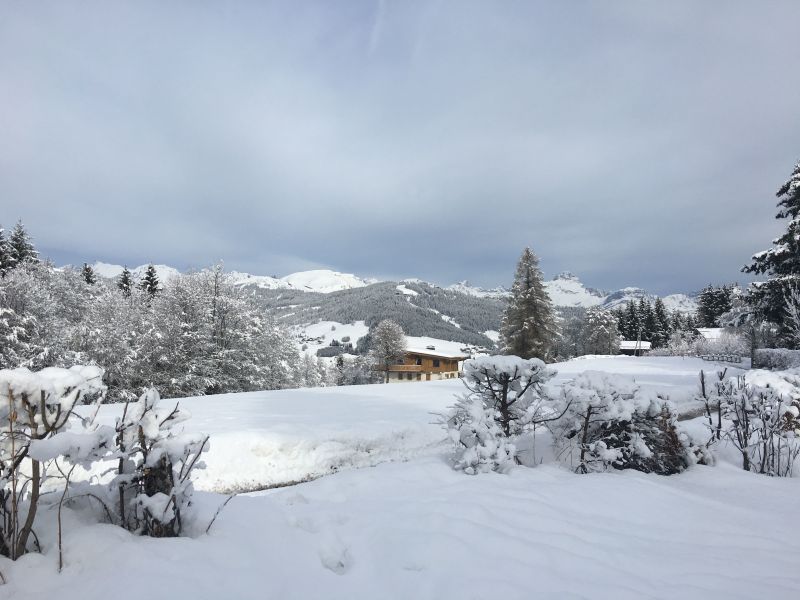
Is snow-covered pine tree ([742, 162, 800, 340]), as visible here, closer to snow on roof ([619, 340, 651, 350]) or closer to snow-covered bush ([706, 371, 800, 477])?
snow-covered bush ([706, 371, 800, 477])

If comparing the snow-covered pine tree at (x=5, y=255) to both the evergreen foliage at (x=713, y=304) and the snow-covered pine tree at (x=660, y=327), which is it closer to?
the snow-covered pine tree at (x=660, y=327)

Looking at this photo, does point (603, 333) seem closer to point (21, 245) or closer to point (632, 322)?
point (632, 322)

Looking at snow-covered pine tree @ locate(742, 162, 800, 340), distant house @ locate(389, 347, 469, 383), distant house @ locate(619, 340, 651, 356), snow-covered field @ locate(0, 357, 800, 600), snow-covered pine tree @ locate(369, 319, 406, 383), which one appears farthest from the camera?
distant house @ locate(619, 340, 651, 356)

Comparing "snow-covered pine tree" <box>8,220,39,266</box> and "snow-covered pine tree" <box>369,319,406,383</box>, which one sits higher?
"snow-covered pine tree" <box>8,220,39,266</box>

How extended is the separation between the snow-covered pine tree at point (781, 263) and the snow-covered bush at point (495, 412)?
19.0 metres

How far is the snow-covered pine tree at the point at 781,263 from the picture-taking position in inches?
701

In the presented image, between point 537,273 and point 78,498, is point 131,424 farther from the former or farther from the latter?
point 537,273

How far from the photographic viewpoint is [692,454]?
6059 millimetres

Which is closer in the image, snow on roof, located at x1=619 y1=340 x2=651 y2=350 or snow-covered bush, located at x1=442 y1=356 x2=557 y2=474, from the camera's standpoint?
snow-covered bush, located at x1=442 y1=356 x2=557 y2=474

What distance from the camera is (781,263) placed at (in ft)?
60.0

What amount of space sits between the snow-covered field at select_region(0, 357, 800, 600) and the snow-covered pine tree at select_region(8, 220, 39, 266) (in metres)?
36.7

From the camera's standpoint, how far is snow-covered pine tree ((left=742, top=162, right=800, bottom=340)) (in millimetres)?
17797

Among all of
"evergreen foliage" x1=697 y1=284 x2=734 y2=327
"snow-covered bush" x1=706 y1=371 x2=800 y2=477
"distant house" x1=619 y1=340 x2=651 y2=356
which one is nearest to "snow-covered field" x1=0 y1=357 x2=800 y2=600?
"snow-covered bush" x1=706 y1=371 x2=800 y2=477

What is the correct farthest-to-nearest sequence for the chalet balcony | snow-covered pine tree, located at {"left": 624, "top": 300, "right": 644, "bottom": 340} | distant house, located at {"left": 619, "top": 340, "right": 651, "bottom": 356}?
snow-covered pine tree, located at {"left": 624, "top": 300, "right": 644, "bottom": 340}
distant house, located at {"left": 619, "top": 340, "right": 651, "bottom": 356}
the chalet balcony
